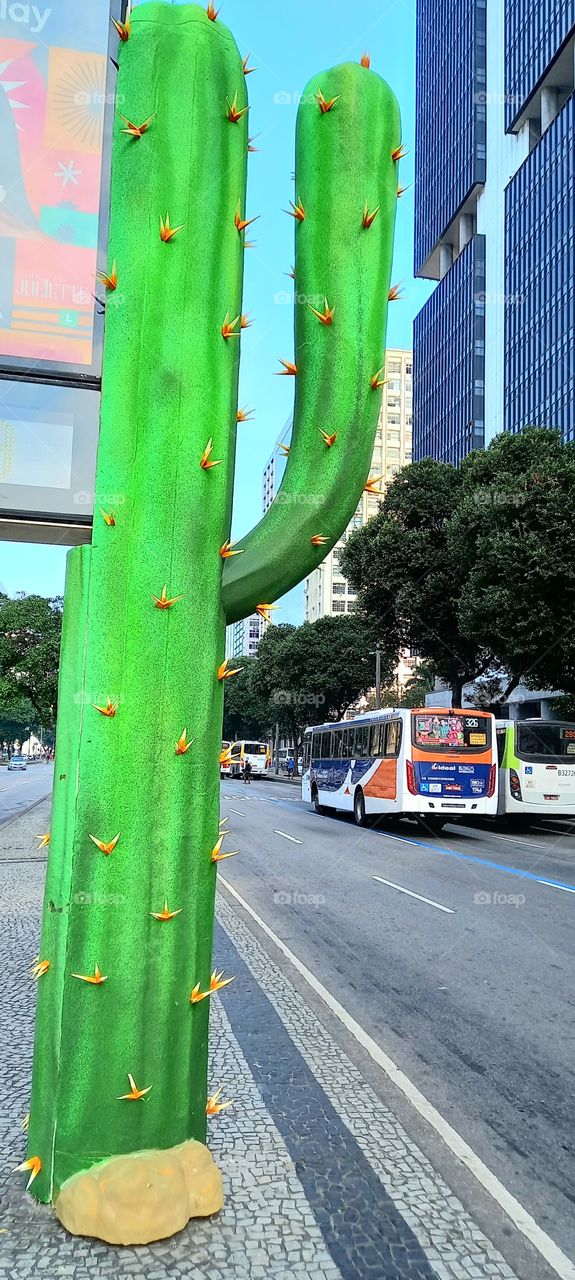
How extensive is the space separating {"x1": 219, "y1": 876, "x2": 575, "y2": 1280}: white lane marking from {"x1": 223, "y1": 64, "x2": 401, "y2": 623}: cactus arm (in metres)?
2.38

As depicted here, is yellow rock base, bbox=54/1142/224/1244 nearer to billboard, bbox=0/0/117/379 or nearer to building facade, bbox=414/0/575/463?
billboard, bbox=0/0/117/379

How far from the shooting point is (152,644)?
9.93 ft

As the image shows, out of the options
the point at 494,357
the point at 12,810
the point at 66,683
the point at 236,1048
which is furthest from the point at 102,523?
the point at 494,357

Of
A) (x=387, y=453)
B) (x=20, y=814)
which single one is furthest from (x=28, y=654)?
(x=387, y=453)

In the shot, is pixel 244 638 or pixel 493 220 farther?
pixel 244 638

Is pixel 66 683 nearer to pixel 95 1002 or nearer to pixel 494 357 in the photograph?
pixel 95 1002

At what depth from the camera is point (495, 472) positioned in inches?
888

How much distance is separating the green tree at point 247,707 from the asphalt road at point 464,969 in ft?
167

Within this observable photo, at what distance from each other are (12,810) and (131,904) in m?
21.4

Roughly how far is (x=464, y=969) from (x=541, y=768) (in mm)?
14597
